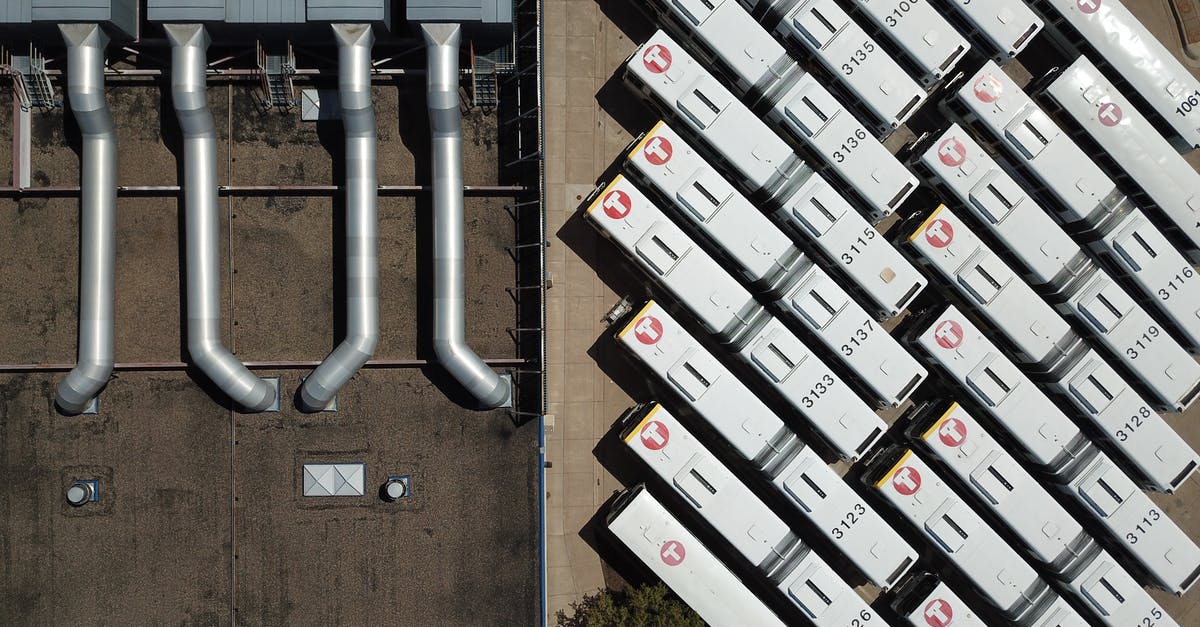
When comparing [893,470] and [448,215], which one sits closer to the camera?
[448,215]

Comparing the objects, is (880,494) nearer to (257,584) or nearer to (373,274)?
(373,274)

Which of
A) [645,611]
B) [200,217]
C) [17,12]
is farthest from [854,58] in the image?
[17,12]

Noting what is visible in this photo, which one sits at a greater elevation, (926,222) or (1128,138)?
(1128,138)

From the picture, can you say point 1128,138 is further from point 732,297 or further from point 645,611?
point 645,611

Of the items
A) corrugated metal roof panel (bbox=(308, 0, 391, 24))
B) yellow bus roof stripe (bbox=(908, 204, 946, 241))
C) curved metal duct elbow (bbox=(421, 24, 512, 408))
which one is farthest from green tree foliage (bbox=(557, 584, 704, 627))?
corrugated metal roof panel (bbox=(308, 0, 391, 24))

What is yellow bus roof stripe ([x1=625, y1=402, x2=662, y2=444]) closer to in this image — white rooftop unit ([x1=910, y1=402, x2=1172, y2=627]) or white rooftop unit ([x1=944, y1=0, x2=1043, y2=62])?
white rooftop unit ([x1=910, y1=402, x2=1172, y2=627])

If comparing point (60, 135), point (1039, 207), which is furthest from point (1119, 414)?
point (60, 135)
